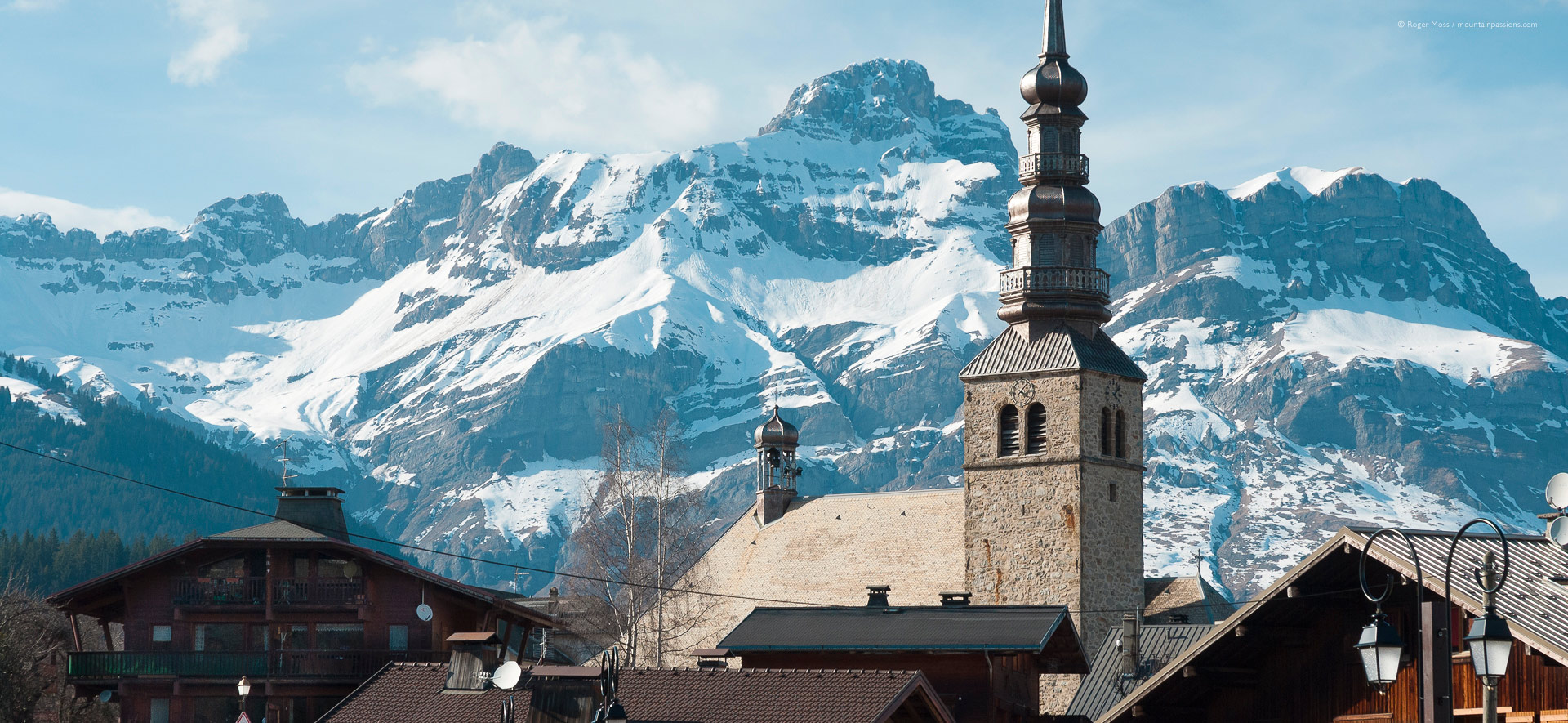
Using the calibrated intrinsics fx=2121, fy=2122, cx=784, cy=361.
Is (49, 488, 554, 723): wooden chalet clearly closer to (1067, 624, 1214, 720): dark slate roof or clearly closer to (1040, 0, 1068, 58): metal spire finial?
(1067, 624, 1214, 720): dark slate roof

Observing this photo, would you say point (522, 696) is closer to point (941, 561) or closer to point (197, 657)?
point (197, 657)

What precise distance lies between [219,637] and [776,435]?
4263cm

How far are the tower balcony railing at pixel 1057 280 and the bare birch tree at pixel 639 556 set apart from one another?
629 inches

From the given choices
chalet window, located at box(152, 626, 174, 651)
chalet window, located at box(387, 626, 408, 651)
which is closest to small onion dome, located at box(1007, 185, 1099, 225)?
chalet window, located at box(387, 626, 408, 651)

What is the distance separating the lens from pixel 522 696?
4628 cm

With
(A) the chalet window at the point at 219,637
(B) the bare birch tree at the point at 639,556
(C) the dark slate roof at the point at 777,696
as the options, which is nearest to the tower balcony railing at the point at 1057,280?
(B) the bare birch tree at the point at 639,556

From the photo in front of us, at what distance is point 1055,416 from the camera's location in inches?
3071

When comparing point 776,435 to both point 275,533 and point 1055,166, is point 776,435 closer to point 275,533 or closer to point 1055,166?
point 1055,166

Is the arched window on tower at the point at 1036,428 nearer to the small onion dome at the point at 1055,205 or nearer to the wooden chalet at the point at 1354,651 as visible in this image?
the small onion dome at the point at 1055,205

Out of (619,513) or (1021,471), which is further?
(619,513)

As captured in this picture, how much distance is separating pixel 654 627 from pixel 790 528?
10.9m

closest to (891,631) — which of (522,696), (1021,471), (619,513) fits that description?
(522,696)

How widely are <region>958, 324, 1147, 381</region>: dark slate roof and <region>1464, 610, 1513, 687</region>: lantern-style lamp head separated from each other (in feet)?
187

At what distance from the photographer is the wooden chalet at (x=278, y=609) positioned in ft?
204
